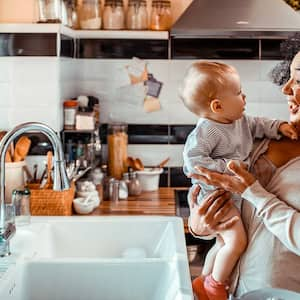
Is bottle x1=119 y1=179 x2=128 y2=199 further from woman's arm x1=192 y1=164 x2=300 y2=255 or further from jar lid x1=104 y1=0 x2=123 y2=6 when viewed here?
woman's arm x1=192 y1=164 x2=300 y2=255

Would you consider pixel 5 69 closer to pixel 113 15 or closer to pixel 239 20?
pixel 113 15

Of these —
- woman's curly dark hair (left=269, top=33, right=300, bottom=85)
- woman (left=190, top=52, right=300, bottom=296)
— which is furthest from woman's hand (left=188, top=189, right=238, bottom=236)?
woman's curly dark hair (left=269, top=33, right=300, bottom=85)

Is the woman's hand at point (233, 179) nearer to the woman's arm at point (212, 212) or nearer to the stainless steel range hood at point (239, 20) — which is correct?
the woman's arm at point (212, 212)

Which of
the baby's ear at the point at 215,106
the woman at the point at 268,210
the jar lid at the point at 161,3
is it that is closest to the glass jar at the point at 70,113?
the jar lid at the point at 161,3

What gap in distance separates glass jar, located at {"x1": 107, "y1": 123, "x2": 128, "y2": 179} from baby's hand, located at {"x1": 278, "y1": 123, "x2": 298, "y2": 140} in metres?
1.69

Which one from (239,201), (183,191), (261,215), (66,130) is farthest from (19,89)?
(261,215)

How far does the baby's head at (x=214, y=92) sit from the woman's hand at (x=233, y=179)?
25cm

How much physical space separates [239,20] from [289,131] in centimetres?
134

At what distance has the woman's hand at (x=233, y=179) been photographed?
133cm

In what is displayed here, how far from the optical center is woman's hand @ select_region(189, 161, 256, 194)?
4.36 feet

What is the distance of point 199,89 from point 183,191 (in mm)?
1601

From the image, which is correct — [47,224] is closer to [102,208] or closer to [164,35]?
[102,208]

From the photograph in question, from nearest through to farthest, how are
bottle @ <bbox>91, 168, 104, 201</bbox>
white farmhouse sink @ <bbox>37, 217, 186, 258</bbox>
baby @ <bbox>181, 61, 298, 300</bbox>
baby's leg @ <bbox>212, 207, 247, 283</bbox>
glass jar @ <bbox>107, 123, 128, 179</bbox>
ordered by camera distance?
1. baby's leg @ <bbox>212, 207, 247, 283</bbox>
2. baby @ <bbox>181, 61, 298, 300</bbox>
3. white farmhouse sink @ <bbox>37, 217, 186, 258</bbox>
4. bottle @ <bbox>91, 168, 104, 201</bbox>
5. glass jar @ <bbox>107, 123, 128, 179</bbox>

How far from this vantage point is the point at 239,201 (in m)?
1.52
